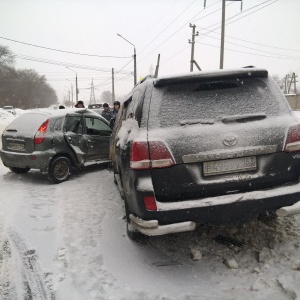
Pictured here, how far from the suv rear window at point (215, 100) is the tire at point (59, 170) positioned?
3.91 metres

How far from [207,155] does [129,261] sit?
→ 1437 mm

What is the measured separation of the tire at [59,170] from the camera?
6047 mm

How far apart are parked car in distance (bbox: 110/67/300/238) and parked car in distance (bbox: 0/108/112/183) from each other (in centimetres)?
362

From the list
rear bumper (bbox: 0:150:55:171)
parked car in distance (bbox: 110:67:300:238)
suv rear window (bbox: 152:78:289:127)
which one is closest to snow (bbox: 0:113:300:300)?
parked car in distance (bbox: 110:67:300:238)

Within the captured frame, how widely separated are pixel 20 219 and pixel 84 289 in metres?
2.05

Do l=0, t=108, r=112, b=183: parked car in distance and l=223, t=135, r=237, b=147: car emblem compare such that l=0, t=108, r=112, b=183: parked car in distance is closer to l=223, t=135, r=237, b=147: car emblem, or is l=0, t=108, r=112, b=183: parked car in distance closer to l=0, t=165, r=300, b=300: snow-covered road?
l=0, t=165, r=300, b=300: snow-covered road

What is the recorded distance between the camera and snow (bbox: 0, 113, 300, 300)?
2594mm

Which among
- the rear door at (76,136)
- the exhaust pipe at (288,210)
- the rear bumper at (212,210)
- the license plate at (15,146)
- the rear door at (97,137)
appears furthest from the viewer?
the rear door at (97,137)

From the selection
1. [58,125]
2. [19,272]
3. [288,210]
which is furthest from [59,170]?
[288,210]

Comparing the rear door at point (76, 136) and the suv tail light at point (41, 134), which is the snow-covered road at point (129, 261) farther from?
the rear door at point (76, 136)

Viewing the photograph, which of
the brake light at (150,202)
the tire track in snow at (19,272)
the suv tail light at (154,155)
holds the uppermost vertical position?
the suv tail light at (154,155)

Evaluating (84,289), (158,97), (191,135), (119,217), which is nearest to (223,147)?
(191,135)

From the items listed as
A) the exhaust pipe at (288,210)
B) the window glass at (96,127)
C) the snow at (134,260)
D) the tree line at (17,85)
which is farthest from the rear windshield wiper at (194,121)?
the tree line at (17,85)

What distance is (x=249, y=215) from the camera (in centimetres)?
266
